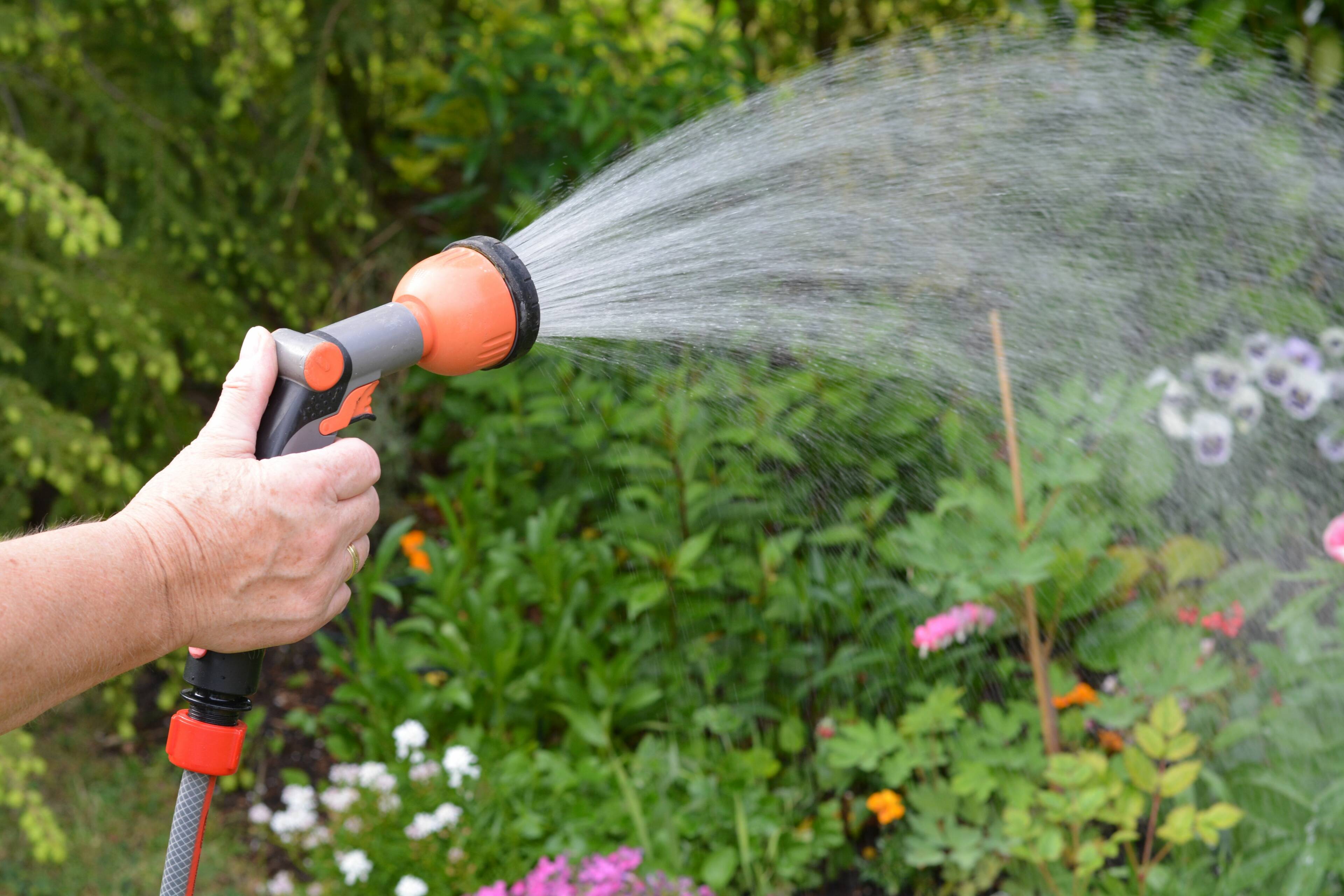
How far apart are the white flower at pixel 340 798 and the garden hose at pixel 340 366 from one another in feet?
3.51

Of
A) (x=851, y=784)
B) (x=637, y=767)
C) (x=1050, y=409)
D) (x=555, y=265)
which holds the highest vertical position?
(x=555, y=265)

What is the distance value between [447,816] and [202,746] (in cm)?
95

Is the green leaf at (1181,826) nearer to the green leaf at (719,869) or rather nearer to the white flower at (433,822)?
the green leaf at (719,869)

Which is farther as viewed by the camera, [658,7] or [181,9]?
[658,7]

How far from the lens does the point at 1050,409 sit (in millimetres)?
2080

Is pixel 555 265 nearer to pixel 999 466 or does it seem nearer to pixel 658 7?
pixel 999 466

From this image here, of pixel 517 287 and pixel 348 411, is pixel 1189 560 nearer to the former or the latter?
pixel 517 287

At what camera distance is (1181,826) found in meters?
1.81

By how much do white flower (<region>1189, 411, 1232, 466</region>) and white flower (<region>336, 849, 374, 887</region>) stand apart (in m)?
1.97

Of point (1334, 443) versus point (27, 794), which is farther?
point (1334, 443)

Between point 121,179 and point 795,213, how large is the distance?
2.04 meters

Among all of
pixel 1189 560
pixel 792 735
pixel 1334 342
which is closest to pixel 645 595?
pixel 792 735

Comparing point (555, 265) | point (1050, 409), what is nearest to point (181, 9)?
point (555, 265)

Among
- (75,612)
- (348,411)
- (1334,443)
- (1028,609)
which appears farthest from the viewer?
(1334,443)
